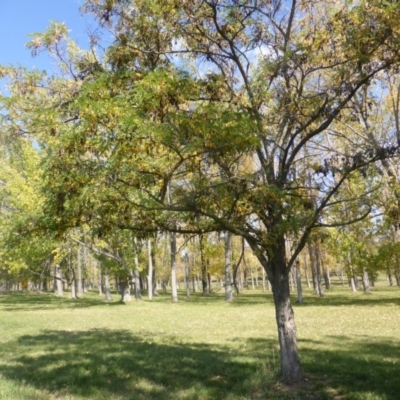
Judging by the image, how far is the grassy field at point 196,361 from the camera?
24.1ft

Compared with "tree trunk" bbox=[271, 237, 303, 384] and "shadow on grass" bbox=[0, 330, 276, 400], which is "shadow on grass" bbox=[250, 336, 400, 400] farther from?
"shadow on grass" bbox=[0, 330, 276, 400]

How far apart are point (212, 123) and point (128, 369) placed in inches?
236

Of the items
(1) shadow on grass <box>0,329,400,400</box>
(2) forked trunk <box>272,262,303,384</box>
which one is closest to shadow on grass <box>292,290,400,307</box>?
(1) shadow on grass <box>0,329,400,400</box>

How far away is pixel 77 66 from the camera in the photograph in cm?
808

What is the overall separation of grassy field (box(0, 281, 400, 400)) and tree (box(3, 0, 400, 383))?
1.06 m

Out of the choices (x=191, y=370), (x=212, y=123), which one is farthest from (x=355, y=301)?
(x=212, y=123)

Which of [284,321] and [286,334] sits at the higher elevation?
[284,321]

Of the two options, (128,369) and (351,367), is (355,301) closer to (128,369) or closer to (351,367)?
(351,367)

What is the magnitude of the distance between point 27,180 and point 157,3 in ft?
82.8

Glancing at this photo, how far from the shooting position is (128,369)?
9211 millimetres

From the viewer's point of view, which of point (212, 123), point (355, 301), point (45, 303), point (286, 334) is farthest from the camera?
point (45, 303)

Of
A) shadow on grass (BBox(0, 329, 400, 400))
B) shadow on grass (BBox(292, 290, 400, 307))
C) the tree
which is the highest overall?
the tree

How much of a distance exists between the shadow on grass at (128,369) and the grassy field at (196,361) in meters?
0.02

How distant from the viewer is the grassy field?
24.1ft
